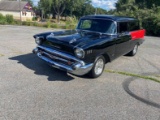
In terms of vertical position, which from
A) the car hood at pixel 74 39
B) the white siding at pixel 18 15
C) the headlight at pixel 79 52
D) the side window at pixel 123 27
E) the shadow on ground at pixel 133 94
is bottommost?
the shadow on ground at pixel 133 94

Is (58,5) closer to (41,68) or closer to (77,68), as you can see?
(41,68)

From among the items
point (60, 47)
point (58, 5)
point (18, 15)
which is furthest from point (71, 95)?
point (58, 5)

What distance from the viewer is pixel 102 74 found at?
19.0 feet

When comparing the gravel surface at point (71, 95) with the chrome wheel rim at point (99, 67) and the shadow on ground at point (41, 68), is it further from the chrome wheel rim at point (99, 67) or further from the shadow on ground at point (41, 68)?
the chrome wheel rim at point (99, 67)

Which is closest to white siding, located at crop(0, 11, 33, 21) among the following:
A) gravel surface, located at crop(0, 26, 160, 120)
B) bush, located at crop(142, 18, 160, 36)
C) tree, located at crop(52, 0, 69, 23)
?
tree, located at crop(52, 0, 69, 23)

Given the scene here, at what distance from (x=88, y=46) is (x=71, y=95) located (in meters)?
1.28

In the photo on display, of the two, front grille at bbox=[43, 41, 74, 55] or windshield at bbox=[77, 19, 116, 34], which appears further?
windshield at bbox=[77, 19, 116, 34]

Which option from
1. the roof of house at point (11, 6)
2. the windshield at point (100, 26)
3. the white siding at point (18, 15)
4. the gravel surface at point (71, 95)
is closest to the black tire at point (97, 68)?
the gravel surface at point (71, 95)

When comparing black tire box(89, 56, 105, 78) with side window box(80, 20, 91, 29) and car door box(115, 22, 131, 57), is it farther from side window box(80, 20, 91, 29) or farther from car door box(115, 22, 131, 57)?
side window box(80, 20, 91, 29)

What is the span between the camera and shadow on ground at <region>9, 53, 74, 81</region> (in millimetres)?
5273

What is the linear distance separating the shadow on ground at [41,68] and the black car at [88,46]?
1.15 ft

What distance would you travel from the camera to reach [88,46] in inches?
190

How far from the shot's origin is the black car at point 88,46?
15.9ft

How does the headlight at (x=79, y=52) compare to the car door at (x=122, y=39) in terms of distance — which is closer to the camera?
the headlight at (x=79, y=52)
